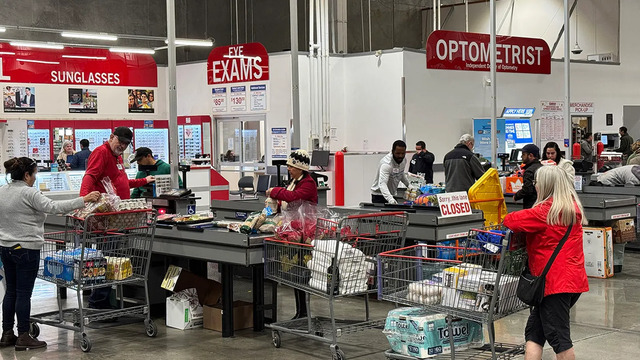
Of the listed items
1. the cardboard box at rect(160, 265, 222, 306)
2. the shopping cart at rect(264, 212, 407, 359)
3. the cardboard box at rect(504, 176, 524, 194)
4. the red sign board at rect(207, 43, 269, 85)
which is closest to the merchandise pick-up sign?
the shopping cart at rect(264, 212, 407, 359)

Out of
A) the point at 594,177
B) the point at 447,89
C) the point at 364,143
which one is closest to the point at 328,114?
the point at 364,143

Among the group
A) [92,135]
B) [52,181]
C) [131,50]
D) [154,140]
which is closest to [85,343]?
[52,181]

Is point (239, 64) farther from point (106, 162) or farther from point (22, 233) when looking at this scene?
point (22, 233)

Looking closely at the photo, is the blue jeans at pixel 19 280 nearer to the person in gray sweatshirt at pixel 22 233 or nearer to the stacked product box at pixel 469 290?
the person in gray sweatshirt at pixel 22 233

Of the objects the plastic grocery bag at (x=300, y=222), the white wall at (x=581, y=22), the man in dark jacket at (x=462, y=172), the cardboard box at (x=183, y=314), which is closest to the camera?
the plastic grocery bag at (x=300, y=222)

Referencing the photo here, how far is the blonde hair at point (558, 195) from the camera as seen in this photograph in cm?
462

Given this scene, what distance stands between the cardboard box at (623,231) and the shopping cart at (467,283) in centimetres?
486

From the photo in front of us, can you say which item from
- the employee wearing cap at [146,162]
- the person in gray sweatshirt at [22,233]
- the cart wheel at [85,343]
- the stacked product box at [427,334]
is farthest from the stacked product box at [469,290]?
the employee wearing cap at [146,162]

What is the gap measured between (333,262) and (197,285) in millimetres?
1968

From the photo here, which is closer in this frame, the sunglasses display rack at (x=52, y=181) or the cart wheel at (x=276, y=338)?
the cart wheel at (x=276, y=338)

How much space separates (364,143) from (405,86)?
1.59 meters

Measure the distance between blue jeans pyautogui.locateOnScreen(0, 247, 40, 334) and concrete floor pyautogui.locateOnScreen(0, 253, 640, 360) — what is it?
29 cm

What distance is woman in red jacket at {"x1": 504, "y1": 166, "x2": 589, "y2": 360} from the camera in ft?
15.3

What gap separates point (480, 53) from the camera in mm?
11648
